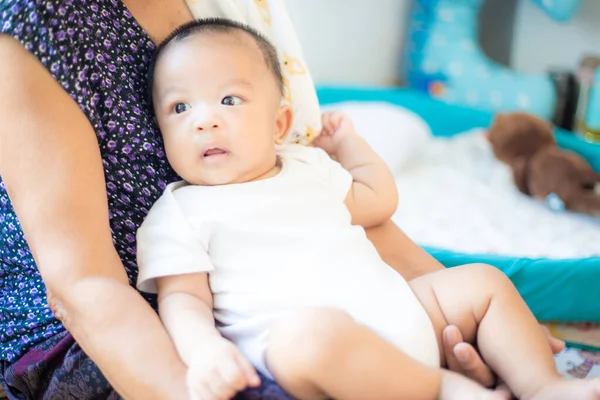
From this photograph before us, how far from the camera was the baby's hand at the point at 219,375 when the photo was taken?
0.76 meters

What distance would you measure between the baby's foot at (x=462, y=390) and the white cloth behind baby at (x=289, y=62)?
58cm

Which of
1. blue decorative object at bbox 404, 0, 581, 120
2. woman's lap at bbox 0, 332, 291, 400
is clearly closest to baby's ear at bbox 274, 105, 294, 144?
woman's lap at bbox 0, 332, 291, 400

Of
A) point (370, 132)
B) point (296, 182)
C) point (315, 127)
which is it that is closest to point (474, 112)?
point (370, 132)

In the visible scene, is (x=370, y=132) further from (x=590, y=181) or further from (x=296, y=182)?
(x=296, y=182)

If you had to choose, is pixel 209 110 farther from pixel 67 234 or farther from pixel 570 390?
pixel 570 390

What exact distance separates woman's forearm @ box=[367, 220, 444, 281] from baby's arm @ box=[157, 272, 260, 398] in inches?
15.8

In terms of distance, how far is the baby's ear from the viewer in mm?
1175

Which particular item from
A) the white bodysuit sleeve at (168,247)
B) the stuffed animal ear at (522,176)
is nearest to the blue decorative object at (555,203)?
the stuffed animal ear at (522,176)

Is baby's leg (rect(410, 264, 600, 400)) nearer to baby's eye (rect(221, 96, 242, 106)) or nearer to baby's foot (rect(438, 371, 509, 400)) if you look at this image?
baby's foot (rect(438, 371, 509, 400))

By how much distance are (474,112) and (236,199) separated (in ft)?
7.34

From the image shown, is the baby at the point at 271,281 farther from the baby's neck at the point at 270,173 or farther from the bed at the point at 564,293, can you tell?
the bed at the point at 564,293

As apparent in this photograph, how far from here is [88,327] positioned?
2.79 ft

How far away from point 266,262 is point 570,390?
0.44 m

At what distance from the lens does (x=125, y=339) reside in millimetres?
833
